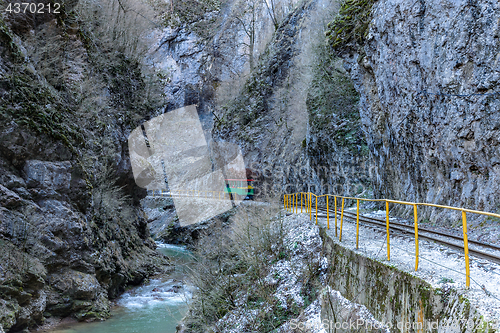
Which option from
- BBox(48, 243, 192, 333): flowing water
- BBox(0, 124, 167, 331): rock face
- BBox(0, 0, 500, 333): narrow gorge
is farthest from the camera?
BBox(48, 243, 192, 333): flowing water

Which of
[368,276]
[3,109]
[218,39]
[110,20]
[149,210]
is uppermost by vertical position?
[218,39]

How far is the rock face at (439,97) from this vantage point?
28.0 ft

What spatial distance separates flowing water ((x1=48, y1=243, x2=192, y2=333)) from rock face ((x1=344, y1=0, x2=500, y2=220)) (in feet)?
30.0

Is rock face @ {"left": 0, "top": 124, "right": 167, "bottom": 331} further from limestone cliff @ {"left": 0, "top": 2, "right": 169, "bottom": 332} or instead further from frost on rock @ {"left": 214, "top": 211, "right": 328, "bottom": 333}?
frost on rock @ {"left": 214, "top": 211, "right": 328, "bottom": 333}

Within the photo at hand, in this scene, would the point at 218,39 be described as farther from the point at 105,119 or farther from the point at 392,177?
the point at 392,177

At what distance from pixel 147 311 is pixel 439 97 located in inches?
561

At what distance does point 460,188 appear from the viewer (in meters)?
9.48

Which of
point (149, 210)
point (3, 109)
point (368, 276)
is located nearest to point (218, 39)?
point (149, 210)

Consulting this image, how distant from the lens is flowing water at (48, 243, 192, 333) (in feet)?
39.1

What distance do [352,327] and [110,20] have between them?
25.6 m

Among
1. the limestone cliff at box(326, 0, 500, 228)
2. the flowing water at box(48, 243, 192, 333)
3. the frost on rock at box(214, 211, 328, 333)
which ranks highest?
the limestone cliff at box(326, 0, 500, 228)

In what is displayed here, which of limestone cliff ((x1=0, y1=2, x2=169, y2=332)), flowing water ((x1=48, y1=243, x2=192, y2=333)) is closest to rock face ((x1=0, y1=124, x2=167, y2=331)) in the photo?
limestone cliff ((x1=0, y1=2, x2=169, y2=332))

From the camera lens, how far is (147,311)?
14.3 meters

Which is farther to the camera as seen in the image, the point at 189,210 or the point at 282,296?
the point at 189,210
